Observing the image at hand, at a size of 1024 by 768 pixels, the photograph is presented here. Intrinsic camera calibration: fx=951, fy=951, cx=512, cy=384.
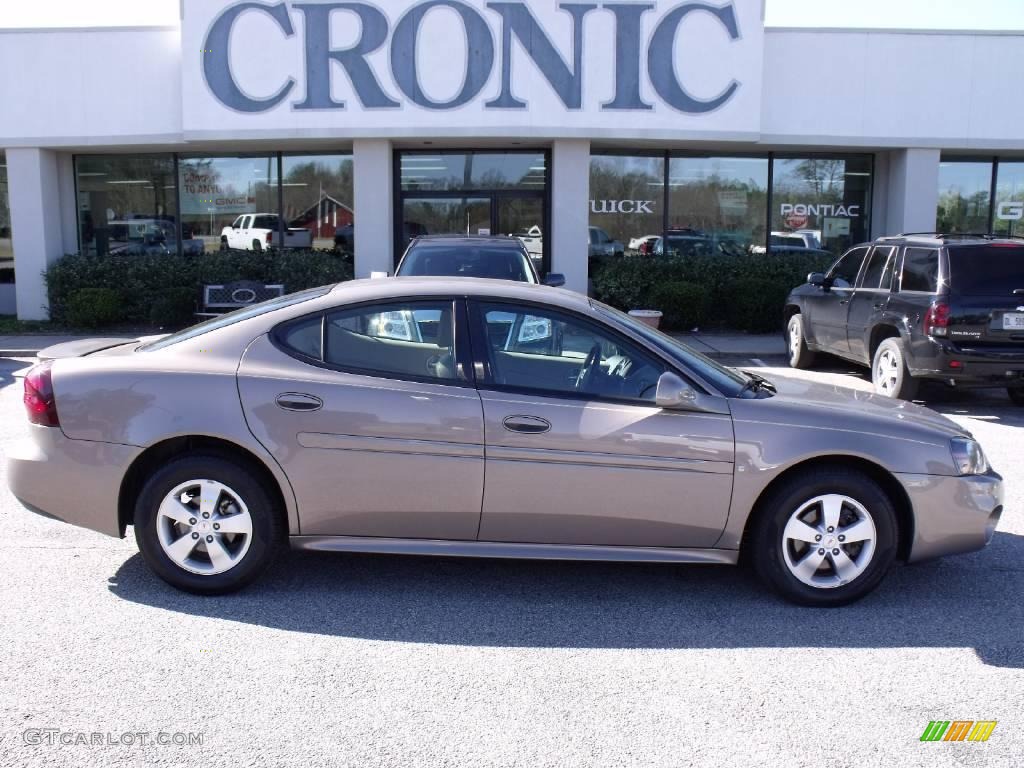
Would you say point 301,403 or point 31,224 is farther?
point 31,224

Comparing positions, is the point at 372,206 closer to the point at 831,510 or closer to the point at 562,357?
the point at 562,357

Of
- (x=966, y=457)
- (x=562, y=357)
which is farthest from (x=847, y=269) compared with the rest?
(x=562, y=357)

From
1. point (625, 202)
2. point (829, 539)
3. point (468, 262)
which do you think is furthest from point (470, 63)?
point (829, 539)

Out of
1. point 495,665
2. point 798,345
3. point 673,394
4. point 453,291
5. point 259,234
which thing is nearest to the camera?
point 495,665

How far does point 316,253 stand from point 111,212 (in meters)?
4.28

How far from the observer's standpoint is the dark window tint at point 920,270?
967 centimetres

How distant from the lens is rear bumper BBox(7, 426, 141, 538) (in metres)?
4.59

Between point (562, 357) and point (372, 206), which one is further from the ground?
point (372, 206)

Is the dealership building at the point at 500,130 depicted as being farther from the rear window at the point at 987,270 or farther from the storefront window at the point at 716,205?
the rear window at the point at 987,270

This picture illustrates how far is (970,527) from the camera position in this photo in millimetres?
4648

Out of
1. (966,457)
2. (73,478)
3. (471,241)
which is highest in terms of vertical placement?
(471,241)

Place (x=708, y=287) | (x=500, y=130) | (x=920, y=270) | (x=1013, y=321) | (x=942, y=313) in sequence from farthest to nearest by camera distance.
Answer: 1. (x=708, y=287)
2. (x=500, y=130)
3. (x=920, y=270)
4. (x=942, y=313)
5. (x=1013, y=321)

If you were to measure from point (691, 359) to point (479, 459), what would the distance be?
4.13ft

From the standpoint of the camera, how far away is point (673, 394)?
446 cm
